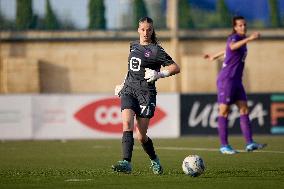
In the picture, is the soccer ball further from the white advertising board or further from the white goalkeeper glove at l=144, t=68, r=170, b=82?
the white advertising board

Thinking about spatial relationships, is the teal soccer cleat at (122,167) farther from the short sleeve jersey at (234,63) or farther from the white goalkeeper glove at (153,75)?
the short sleeve jersey at (234,63)

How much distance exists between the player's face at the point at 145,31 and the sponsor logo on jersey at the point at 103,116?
1341cm

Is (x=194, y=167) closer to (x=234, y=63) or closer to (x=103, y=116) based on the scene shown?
(x=234, y=63)

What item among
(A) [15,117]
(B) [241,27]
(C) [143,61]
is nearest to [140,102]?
(C) [143,61]

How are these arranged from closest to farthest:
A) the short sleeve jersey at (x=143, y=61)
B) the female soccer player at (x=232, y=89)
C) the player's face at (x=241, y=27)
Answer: the short sleeve jersey at (x=143, y=61), the player's face at (x=241, y=27), the female soccer player at (x=232, y=89)

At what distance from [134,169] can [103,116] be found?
12.8 meters

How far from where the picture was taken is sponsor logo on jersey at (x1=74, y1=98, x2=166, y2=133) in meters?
26.4

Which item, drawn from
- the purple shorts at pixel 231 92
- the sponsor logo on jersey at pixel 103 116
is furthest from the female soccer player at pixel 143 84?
the sponsor logo on jersey at pixel 103 116

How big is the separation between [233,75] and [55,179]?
679cm

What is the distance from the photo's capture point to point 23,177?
40.3 ft

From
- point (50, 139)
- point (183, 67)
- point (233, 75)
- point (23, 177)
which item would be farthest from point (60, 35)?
point (23, 177)

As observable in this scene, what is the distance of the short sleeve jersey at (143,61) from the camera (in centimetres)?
1290

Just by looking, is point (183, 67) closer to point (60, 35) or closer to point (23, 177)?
point (60, 35)

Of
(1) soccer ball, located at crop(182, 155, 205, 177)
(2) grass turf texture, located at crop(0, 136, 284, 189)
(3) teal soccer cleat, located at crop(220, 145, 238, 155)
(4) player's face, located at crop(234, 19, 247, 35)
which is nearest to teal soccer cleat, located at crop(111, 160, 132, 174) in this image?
(2) grass turf texture, located at crop(0, 136, 284, 189)
